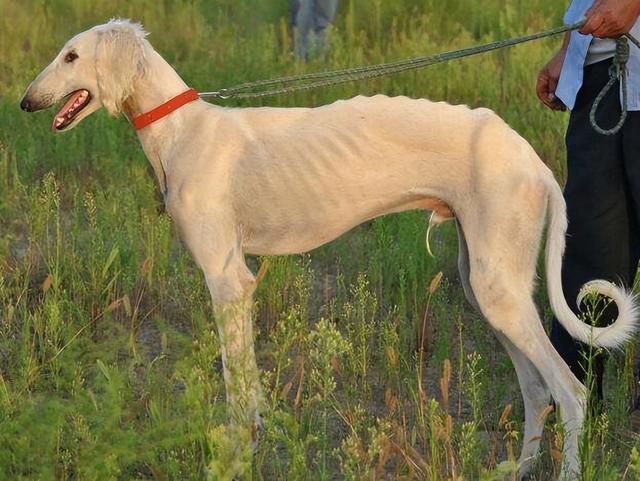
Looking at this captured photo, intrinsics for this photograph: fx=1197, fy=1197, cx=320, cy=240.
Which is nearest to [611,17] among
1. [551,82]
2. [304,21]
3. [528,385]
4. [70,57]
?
[551,82]

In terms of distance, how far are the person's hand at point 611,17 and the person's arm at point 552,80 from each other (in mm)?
471

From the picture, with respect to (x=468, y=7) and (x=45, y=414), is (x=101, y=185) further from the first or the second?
(x=468, y=7)

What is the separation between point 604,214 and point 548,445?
2.78ft

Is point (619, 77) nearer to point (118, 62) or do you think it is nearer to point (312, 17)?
point (118, 62)

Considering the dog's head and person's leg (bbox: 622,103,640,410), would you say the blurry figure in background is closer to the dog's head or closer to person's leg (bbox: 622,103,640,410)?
the dog's head

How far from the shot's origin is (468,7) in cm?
976

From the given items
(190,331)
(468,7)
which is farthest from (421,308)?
(468,7)

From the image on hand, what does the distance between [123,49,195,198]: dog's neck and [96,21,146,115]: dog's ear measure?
38 millimetres

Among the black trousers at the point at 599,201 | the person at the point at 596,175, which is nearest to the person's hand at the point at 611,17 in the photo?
the person at the point at 596,175

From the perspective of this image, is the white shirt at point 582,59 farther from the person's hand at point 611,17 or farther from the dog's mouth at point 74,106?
the dog's mouth at point 74,106

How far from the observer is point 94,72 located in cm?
420

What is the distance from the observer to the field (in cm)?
Answer: 338

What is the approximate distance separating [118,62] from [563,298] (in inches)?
67.8

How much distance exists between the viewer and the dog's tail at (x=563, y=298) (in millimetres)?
3898
